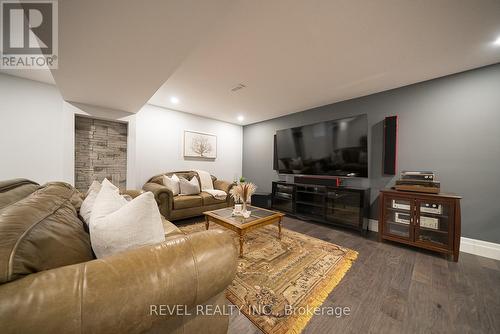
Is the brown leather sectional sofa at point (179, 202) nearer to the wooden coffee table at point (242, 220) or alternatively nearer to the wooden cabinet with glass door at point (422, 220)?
the wooden coffee table at point (242, 220)

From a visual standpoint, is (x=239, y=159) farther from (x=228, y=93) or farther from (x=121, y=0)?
(x=121, y=0)

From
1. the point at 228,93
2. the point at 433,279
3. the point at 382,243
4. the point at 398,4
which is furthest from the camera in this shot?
the point at 228,93

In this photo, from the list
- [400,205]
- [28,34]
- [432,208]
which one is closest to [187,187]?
[28,34]

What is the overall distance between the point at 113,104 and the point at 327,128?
3734 mm

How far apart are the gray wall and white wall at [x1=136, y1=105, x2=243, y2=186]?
329 centimetres

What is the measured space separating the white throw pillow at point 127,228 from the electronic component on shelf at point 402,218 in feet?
9.64

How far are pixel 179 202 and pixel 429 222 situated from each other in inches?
139

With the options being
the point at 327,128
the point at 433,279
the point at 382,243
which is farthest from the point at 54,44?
the point at 382,243

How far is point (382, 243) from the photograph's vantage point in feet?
8.13

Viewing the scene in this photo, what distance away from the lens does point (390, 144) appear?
2799mm

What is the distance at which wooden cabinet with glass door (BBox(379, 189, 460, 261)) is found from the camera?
2.04 metres

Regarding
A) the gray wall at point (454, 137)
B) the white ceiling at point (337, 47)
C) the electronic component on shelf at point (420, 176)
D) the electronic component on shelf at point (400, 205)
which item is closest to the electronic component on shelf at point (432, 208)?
the electronic component on shelf at point (400, 205)

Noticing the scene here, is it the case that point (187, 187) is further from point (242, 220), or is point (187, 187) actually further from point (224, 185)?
point (242, 220)

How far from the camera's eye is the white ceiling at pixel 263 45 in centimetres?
128
